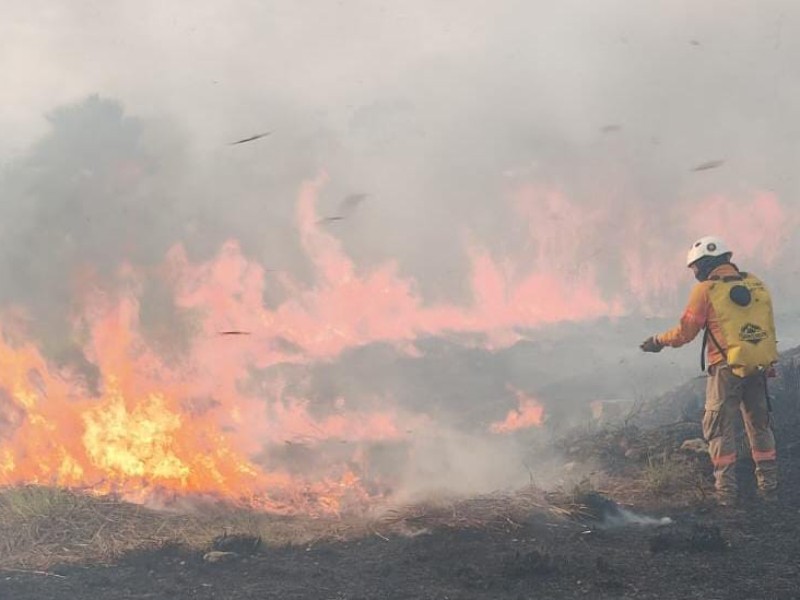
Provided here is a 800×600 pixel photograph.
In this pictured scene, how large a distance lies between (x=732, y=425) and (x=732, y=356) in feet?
2.50

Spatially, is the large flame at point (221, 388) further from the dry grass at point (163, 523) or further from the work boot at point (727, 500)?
the work boot at point (727, 500)

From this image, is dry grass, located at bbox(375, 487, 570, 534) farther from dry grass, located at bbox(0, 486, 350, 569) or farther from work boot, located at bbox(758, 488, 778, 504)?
work boot, located at bbox(758, 488, 778, 504)

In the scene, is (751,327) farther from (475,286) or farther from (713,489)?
(475,286)

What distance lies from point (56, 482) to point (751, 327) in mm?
8045

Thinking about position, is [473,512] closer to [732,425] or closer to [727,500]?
[727,500]

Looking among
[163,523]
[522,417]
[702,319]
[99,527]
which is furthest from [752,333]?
[99,527]

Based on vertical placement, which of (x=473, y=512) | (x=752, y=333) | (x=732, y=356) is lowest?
(x=473, y=512)

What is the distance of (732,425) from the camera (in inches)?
284

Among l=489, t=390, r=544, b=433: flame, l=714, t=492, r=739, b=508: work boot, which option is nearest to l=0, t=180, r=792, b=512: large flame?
l=489, t=390, r=544, b=433: flame

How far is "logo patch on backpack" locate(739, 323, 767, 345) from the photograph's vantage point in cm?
704

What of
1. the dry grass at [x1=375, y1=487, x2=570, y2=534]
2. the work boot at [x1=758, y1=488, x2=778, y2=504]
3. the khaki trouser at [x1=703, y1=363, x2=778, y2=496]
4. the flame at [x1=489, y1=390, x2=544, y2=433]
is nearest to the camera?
the dry grass at [x1=375, y1=487, x2=570, y2=534]

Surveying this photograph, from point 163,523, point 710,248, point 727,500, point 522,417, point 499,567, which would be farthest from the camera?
point 522,417

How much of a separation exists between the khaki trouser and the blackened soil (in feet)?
1.29

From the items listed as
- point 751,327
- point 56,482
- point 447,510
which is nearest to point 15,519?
point 56,482
